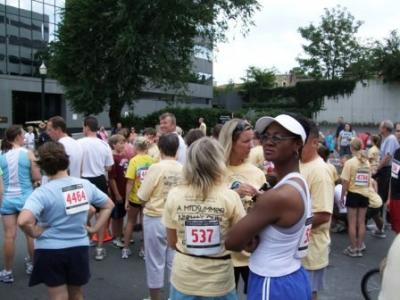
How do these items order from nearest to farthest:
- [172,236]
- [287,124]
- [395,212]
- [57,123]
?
1. [287,124]
2. [172,236]
3. [395,212]
4. [57,123]

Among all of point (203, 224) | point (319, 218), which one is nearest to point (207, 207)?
point (203, 224)

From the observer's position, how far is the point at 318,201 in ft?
12.5

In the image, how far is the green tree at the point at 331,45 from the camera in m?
58.8

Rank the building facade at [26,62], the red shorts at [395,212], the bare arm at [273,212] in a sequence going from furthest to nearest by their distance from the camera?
the building facade at [26,62] < the red shorts at [395,212] < the bare arm at [273,212]

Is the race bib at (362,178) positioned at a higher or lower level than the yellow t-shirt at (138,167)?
lower

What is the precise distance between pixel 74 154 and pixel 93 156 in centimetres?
29

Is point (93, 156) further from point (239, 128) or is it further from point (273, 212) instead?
point (273, 212)

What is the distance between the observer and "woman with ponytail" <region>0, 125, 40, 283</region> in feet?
18.4

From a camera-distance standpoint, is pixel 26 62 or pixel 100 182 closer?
pixel 100 182

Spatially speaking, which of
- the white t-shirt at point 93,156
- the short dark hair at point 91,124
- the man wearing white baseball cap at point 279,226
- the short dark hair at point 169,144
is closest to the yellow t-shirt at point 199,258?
the man wearing white baseball cap at point 279,226

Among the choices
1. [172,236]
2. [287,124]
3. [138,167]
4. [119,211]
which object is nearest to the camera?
[287,124]

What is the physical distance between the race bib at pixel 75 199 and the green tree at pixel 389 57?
46784 mm

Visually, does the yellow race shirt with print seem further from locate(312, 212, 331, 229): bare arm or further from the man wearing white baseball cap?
the man wearing white baseball cap

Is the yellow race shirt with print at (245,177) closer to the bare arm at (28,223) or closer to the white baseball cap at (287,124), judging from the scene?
the white baseball cap at (287,124)
